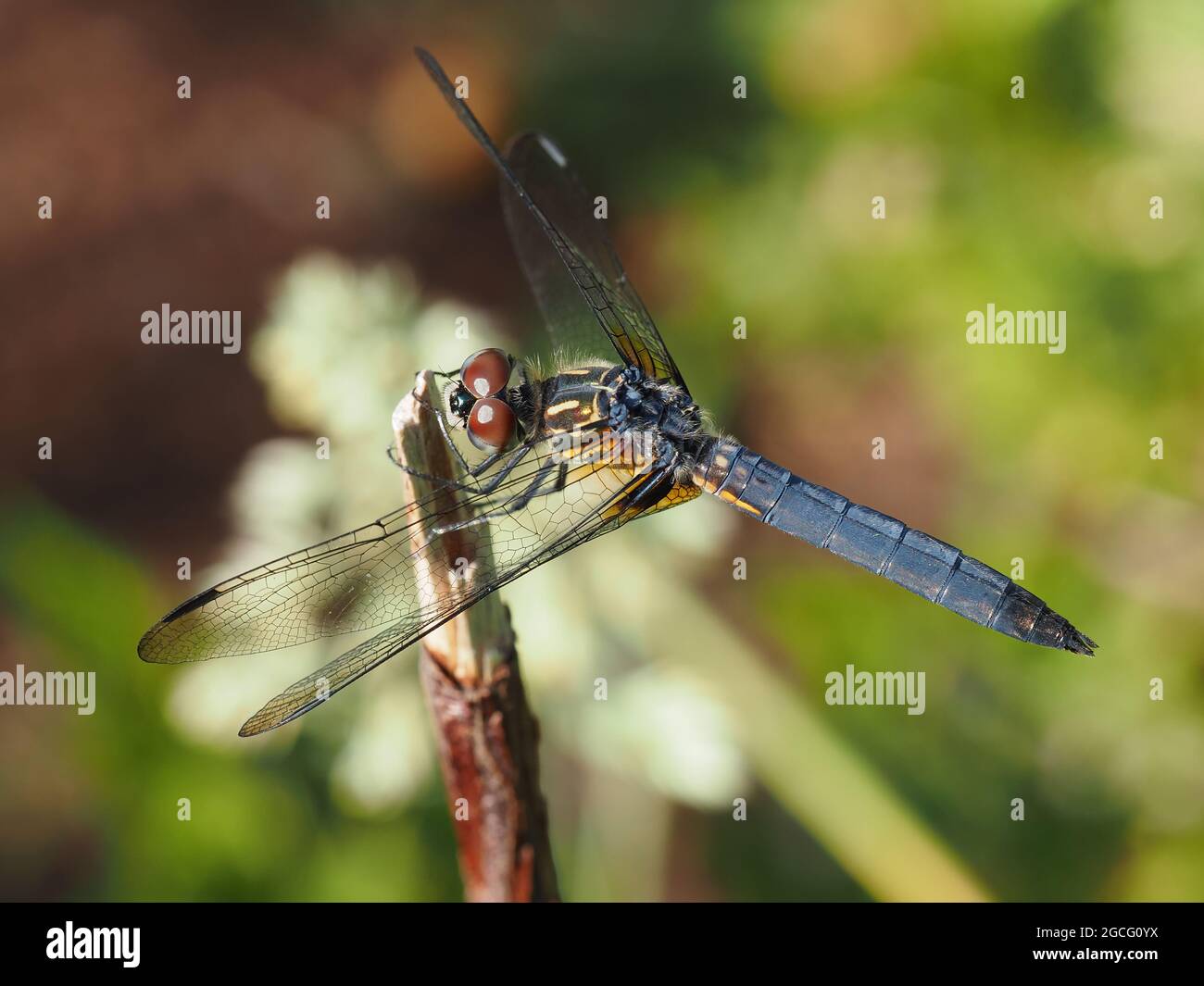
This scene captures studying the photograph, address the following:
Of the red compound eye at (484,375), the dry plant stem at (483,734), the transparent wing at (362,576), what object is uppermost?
the red compound eye at (484,375)

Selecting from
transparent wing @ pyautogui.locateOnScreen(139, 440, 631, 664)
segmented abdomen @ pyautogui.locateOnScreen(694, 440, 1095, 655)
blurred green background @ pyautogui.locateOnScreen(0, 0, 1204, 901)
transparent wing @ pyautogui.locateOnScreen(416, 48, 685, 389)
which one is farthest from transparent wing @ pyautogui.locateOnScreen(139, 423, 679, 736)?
transparent wing @ pyautogui.locateOnScreen(416, 48, 685, 389)

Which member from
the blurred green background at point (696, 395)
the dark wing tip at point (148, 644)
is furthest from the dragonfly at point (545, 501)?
the blurred green background at point (696, 395)

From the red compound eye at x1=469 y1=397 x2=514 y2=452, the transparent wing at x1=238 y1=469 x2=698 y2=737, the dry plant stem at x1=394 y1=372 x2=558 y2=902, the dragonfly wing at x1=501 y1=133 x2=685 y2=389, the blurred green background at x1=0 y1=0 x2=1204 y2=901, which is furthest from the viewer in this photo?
the dragonfly wing at x1=501 y1=133 x2=685 y2=389

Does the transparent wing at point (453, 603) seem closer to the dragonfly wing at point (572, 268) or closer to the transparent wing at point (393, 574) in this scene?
the transparent wing at point (393, 574)

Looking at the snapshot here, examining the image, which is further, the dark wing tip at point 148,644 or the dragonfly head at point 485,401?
the dragonfly head at point 485,401

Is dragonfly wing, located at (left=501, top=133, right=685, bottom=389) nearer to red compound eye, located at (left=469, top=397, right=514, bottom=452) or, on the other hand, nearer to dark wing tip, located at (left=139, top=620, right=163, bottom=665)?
red compound eye, located at (left=469, top=397, right=514, bottom=452)

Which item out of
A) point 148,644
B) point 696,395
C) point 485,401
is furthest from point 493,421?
Result: point 696,395

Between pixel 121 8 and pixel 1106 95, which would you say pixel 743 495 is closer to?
pixel 1106 95
